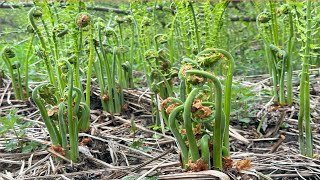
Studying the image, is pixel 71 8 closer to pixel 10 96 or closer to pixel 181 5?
pixel 181 5

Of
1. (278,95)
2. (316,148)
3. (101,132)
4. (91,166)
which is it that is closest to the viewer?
(91,166)

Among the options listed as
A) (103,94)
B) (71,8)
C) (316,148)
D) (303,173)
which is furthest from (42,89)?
(316,148)

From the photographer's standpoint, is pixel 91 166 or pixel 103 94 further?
pixel 103 94

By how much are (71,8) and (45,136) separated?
568 millimetres

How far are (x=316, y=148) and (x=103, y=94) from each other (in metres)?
1.05

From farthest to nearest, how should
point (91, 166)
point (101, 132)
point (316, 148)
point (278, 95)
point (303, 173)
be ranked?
point (278, 95) → point (101, 132) → point (316, 148) → point (91, 166) → point (303, 173)

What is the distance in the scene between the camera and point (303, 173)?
1488mm

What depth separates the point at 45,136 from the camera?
76.2 inches

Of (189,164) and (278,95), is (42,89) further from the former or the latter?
(278,95)

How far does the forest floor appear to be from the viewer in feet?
4.84

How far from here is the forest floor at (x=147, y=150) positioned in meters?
1.48

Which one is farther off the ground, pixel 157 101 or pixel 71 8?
pixel 71 8

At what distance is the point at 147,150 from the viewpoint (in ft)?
5.73

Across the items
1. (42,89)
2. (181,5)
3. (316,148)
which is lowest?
(316,148)
